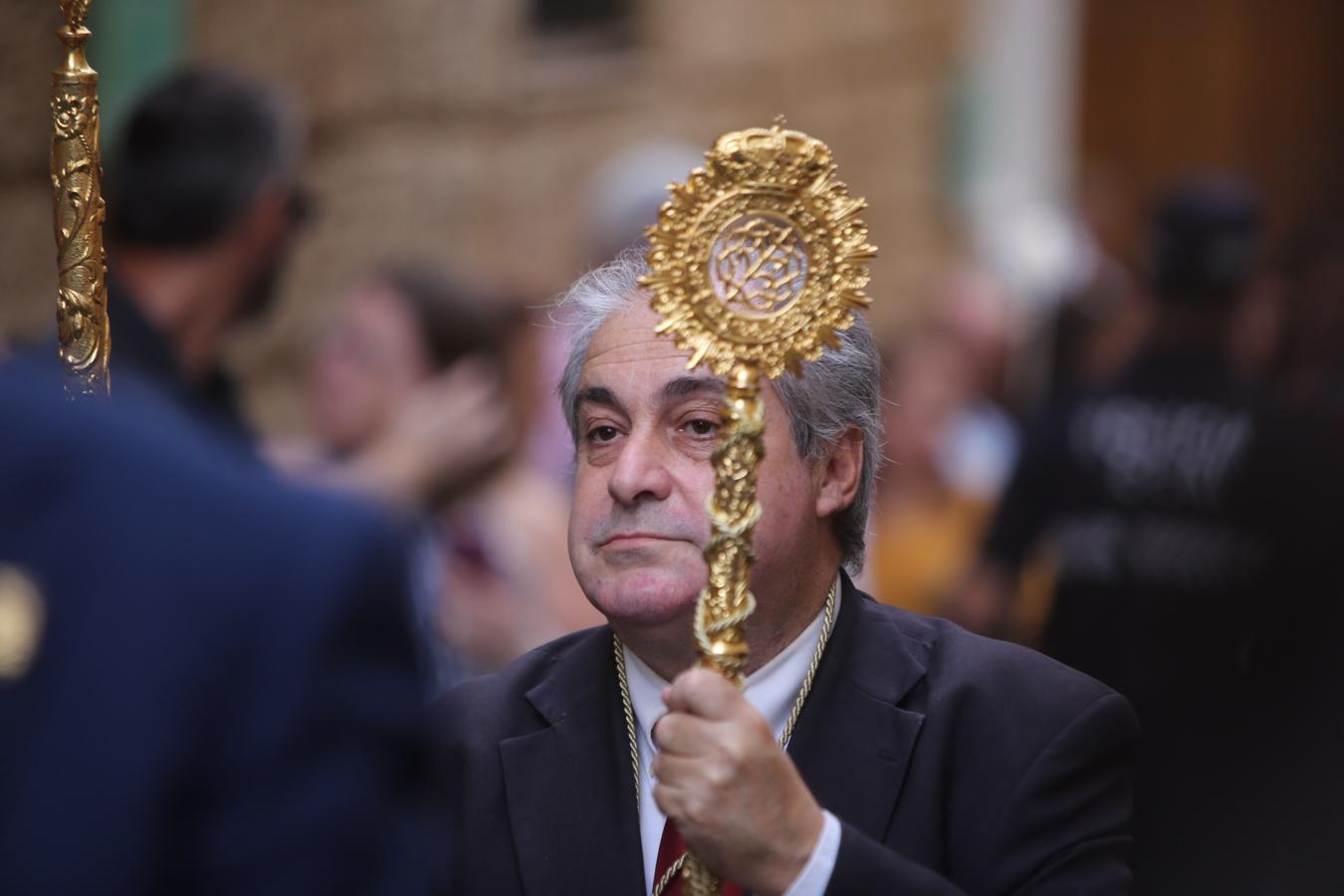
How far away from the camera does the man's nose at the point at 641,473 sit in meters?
2.80

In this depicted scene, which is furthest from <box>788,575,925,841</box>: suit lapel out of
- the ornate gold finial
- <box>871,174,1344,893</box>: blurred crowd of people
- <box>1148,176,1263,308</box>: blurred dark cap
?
<box>1148,176,1263,308</box>: blurred dark cap

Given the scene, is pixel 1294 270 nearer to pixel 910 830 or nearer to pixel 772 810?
pixel 910 830

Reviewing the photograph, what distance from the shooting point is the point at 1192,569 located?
497 centimetres

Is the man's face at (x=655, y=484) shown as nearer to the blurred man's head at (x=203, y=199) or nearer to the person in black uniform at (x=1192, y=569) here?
the blurred man's head at (x=203, y=199)

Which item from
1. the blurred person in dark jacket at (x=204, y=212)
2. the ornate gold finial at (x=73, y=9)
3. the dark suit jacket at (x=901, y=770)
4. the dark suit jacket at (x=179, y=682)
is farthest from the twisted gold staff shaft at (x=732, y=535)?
the blurred person in dark jacket at (x=204, y=212)

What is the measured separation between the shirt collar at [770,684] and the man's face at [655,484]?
0.09m

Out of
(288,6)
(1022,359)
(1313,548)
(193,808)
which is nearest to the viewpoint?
(193,808)

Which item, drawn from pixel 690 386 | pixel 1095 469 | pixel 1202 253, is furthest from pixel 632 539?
pixel 1202 253

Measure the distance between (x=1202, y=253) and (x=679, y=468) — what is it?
9.53 feet

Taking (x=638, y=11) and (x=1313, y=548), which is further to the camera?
(x=638, y=11)

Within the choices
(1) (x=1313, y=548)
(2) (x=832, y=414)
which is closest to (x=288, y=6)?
(1) (x=1313, y=548)

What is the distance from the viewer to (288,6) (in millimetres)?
6926

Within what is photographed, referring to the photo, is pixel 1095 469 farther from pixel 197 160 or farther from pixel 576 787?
pixel 576 787

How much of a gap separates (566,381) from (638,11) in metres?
7.12
